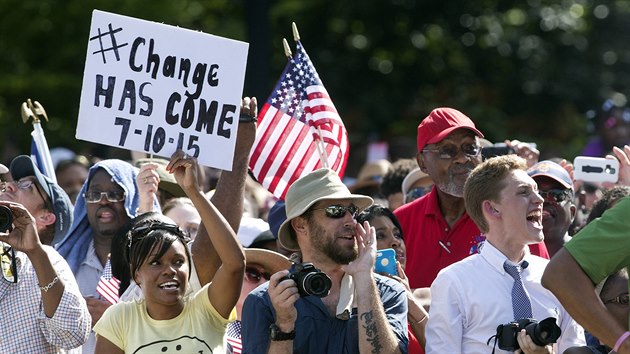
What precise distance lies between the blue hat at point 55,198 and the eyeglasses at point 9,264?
697mm

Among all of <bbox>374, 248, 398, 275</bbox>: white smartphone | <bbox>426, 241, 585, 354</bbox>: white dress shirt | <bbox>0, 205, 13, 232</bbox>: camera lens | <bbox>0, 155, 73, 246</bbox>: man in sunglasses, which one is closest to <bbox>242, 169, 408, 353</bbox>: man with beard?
<bbox>426, 241, 585, 354</bbox>: white dress shirt

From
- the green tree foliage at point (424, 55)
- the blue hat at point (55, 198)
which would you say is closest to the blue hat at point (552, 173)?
the blue hat at point (55, 198)

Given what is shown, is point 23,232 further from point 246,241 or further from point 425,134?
point 425,134

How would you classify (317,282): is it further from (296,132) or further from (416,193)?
(416,193)

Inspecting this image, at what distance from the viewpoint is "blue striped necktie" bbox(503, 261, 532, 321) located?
627 cm

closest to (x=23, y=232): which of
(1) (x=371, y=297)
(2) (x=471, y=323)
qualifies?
(1) (x=371, y=297)

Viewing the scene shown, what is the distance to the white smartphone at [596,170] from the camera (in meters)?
8.74

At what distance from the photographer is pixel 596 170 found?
8805mm

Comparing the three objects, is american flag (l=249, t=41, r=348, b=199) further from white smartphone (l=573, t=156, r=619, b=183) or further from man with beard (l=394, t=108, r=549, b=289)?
white smartphone (l=573, t=156, r=619, b=183)

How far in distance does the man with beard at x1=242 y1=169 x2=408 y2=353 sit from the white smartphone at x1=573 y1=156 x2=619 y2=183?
8.39ft

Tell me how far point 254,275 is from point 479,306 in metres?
1.76

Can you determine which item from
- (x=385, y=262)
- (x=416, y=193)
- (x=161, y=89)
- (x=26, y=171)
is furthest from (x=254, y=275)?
(x=416, y=193)

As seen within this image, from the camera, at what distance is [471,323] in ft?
20.7

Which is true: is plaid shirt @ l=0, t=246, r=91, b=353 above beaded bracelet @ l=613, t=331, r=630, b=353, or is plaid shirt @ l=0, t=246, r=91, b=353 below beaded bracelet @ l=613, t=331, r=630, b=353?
above
